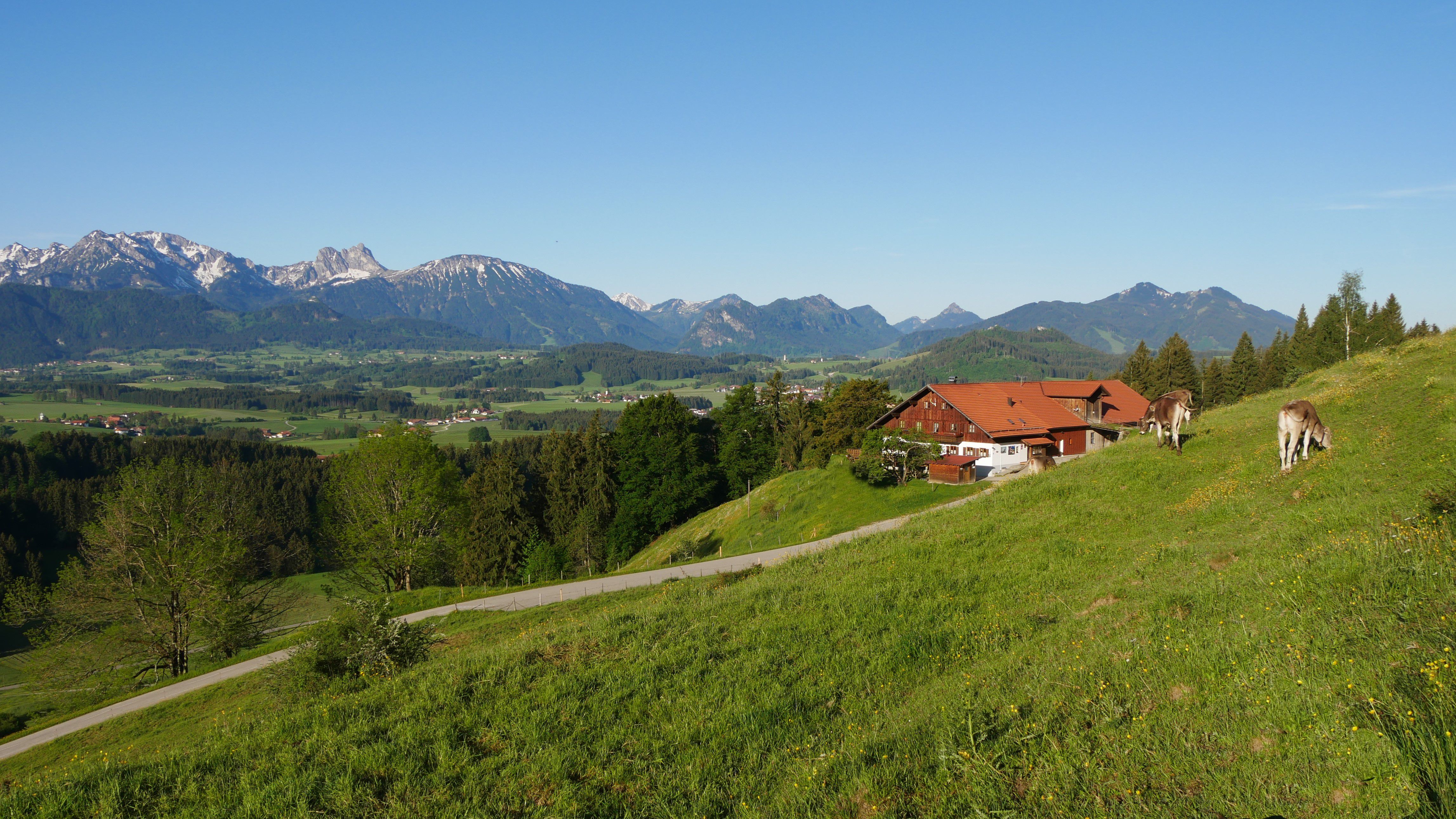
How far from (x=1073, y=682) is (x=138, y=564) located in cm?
4439

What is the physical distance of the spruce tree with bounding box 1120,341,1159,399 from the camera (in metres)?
92.5

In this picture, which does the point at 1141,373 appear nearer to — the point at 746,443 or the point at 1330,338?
the point at 1330,338

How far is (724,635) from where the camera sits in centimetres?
1313

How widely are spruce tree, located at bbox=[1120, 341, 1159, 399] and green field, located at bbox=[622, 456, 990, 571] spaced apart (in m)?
58.6

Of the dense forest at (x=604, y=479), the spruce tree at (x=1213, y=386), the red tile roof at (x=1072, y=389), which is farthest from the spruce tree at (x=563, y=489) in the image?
the spruce tree at (x=1213, y=386)

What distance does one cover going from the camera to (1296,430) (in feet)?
58.0

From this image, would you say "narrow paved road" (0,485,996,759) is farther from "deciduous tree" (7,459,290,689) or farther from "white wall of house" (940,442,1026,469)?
"white wall of house" (940,442,1026,469)

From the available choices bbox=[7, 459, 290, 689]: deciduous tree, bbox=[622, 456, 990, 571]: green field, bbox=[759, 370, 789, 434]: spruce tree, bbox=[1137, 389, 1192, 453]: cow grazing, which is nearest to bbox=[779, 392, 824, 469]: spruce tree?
bbox=[759, 370, 789, 434]: spruce tree

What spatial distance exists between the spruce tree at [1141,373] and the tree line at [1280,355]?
130 millimetres

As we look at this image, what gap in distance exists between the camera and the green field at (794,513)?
4409 centimetres

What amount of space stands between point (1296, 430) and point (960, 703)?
50.4 ft

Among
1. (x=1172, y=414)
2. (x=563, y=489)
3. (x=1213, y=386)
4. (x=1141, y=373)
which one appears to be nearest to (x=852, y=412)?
(x=563, y=489)

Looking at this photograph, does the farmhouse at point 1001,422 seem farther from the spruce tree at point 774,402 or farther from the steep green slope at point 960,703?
the steep green slope at point 960,703

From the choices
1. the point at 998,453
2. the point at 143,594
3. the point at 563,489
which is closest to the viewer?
the point at 143,594
